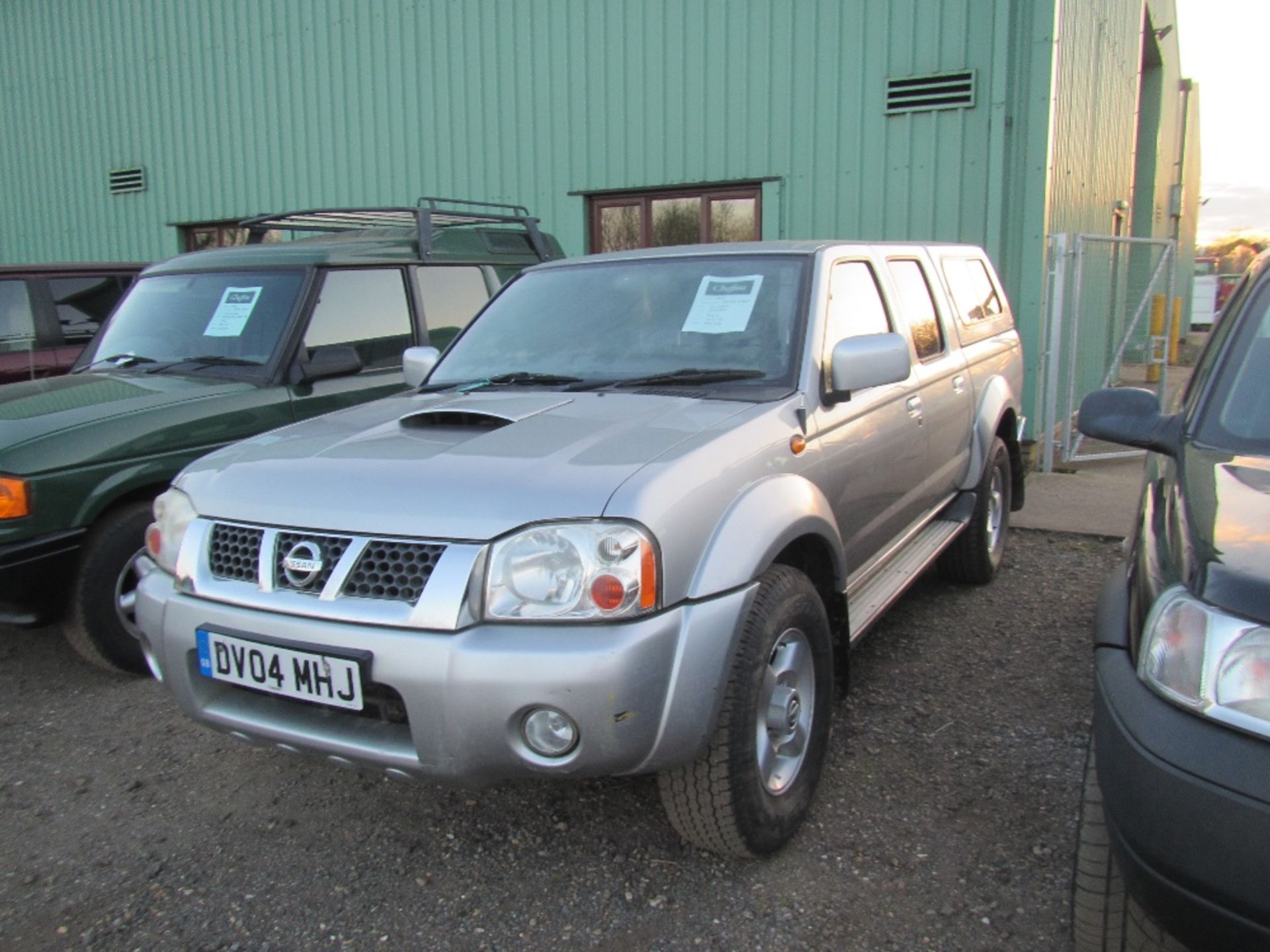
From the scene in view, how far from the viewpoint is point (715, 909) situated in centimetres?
243

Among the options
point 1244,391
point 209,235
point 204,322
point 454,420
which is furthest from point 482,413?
point 209,235

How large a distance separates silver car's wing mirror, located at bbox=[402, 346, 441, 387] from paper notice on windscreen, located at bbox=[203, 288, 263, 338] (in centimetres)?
134

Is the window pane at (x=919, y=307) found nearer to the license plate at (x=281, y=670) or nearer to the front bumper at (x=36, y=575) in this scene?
the license plate at (x=281, y=670)

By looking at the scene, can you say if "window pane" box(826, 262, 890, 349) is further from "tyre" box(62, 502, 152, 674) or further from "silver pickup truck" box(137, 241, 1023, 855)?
"tyre" box(62, 502, 152, 674)

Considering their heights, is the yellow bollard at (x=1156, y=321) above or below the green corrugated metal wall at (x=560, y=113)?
below

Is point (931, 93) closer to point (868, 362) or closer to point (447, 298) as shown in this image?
point (447, 298)

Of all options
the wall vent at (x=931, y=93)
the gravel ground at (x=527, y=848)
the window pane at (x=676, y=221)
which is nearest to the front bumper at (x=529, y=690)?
the gravel ground at (x=527, y=848)

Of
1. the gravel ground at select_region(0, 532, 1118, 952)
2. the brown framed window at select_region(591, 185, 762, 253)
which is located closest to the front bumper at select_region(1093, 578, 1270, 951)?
the gravel ground at select_region(0, 532, 1118, 952)

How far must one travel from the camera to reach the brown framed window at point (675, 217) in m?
8.62

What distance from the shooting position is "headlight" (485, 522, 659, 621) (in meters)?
2.15

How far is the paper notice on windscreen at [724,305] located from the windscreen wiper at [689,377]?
173mm

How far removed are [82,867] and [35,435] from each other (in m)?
1.76

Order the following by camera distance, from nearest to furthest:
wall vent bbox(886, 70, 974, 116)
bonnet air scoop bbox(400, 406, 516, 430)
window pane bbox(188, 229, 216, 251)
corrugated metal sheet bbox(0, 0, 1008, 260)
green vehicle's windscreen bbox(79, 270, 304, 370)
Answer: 1. bonnet air scoop bbox(400, 406, 516, 430)
2. green vehicle's windscreen bbox(79, 270, 304, 370)
3. wall vent bbox(886, 70, 974, 116)
4. corrugated metal sheet bbox(0, 0, 1008, 260)
5. window pane bbox(188, 229, 216, 251)

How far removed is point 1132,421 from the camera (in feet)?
8.44
